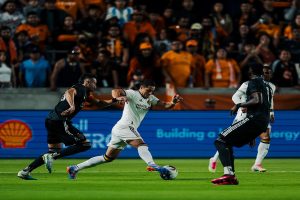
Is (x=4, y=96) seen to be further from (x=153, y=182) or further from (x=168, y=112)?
(x=153, y=182)

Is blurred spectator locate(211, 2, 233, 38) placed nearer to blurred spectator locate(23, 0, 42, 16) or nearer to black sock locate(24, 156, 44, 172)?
blurred spectator locate(23, 0, 42, 16)

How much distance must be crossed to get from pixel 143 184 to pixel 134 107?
205cm

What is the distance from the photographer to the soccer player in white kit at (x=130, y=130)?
15.8 metres

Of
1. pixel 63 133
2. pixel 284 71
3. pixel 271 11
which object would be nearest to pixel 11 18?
pixel 271 11

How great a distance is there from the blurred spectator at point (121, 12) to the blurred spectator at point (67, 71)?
2214 mm

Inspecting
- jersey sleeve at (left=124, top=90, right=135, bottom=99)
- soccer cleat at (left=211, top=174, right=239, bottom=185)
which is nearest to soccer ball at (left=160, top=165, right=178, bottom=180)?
soccer cleat at (left=211, top=174, right=239, bottom=185)

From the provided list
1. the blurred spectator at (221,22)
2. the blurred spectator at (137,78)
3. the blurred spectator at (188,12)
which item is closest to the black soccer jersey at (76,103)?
the blurred spectator at (137,78)

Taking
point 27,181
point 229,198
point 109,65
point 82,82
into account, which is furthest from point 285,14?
point 229,198

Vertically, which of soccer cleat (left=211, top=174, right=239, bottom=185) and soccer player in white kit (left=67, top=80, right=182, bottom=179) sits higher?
soccer player in white kit (left=67, top=80, right=182, bottom=179)

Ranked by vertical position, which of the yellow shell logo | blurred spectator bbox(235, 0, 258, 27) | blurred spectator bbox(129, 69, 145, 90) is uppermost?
blurred spectator bbox(235, 0, 258, 27)

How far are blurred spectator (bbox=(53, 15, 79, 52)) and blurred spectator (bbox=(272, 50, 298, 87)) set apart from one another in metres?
5.79

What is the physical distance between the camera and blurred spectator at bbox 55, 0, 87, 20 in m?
25.5

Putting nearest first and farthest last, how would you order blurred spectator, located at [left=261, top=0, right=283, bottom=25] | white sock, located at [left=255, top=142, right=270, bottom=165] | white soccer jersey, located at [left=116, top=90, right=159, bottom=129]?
1. white soccer jersey, located at [left=116, top=90, right=159, bottom=129]
2. white sock, located at [left=255, top=142, right=270, bottom=165]
3. blurred spectator, located at [left=261, top=0, right=283, bottom=25]

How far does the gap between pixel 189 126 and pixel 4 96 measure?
5.27 m
